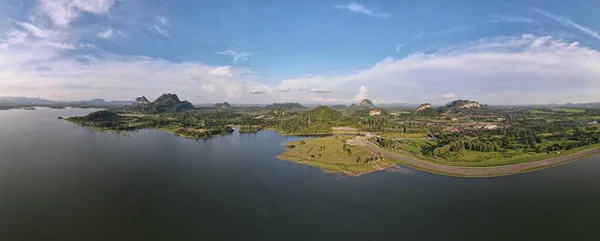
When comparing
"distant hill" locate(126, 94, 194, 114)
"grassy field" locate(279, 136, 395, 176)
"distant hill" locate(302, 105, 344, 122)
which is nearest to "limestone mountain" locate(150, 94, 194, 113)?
"distant hill" locate(126, 94, 194, 114)

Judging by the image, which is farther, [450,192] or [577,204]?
[450,192]

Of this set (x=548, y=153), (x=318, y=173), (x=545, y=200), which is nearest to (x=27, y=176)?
(x=318, y=173)

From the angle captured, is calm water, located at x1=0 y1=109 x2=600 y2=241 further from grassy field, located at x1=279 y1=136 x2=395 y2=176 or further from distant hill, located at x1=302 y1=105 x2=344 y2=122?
distant hill, located at x1=302 y1=105 x2=344 y2=122

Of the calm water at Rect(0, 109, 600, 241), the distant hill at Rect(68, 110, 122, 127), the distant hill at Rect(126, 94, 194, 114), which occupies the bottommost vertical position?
the calm water at Rect(0, 109, 600, 241)

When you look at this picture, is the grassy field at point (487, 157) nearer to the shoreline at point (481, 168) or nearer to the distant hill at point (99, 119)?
the shoreline at point (481, 168)

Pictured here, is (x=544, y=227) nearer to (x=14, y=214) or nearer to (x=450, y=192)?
(x=450, y=192)

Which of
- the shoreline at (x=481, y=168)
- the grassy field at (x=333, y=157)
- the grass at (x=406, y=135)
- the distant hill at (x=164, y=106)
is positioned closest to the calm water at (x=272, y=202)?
the shoreline at (x=481, y=168)
